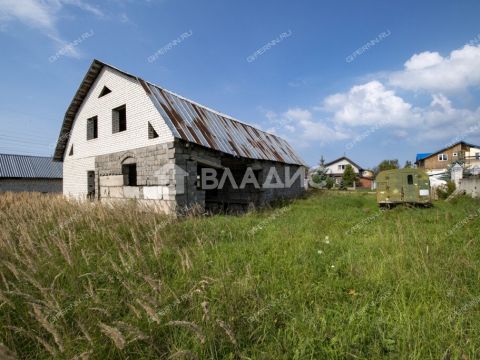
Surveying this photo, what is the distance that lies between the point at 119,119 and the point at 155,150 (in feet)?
12.6

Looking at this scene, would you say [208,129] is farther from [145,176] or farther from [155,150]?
[145,176]

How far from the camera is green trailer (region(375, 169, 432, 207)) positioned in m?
12.1

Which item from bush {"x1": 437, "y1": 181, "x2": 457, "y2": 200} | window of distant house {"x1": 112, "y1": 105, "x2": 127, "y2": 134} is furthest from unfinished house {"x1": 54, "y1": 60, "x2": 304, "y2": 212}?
bush {"x1": 437, "y1": 181, "x2": 457, "y2": 200}

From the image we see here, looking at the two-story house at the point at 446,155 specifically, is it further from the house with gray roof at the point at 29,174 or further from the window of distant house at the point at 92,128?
the house with gray roof at the point at 29,174

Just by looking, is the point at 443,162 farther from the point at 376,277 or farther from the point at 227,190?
the point at 376,277

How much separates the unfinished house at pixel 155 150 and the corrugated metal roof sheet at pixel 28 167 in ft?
47.6

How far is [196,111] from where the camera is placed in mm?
→ 11656

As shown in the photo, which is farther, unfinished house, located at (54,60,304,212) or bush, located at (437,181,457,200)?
bush, located at (437,181,457,200)

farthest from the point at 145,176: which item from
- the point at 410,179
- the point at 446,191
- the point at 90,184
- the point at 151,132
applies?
the point at 446,191

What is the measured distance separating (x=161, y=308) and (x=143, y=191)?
317 inches

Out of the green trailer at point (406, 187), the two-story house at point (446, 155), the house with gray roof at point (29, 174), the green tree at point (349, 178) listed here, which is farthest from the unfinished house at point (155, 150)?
the two-story house at point (446, 155)

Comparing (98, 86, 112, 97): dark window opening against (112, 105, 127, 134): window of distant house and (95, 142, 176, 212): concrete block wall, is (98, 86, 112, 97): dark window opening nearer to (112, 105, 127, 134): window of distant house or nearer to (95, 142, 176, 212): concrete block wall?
(112, 105, 127, 134): window of distant house

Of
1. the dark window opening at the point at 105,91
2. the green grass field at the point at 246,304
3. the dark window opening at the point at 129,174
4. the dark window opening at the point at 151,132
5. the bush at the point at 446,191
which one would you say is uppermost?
the dark window opening at the point at 105,91

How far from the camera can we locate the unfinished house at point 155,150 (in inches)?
370
